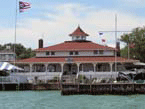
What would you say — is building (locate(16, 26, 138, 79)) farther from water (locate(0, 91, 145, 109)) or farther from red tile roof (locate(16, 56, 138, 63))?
water (locate(0, 91, 145, 109))

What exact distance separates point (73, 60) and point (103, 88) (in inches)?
795

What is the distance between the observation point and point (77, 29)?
270ft

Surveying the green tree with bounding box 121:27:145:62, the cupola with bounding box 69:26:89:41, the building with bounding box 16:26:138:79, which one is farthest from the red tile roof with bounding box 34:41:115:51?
the green tree with bounding box 121:27:145:62

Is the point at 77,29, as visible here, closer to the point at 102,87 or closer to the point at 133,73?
the point at 133,73

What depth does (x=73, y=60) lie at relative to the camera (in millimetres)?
69812

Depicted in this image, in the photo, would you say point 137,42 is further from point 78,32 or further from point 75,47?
point 75,47

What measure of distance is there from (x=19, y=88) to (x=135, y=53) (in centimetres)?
4257

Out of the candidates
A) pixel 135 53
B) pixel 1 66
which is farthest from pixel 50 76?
pixel 135 53

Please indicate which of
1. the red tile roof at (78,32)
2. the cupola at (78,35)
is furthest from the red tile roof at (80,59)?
the red tile roof at (78,32)

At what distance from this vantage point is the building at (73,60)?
224ft

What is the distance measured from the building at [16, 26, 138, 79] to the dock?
16.0 m

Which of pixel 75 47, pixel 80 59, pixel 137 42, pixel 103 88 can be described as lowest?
pixel 103 88

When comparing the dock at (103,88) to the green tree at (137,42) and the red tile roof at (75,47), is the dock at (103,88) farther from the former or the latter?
the green tree at (137,42)

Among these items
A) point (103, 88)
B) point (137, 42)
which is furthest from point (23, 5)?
point (137, 42)
